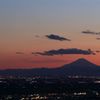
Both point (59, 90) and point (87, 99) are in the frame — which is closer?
point (87, 99)

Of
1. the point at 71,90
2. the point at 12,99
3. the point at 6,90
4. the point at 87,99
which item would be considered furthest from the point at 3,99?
the point at 71,90

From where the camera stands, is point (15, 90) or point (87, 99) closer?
point (87, 99)

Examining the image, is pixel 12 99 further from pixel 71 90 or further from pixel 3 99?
pixel 71 90

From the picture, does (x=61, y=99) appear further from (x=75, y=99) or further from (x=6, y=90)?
(x=6, y=90)

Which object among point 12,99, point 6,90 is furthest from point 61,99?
point 6,90

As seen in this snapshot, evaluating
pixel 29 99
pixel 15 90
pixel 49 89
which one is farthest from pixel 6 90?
pixel 29 99

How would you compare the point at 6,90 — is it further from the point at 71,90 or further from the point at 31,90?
the point at 71,90
